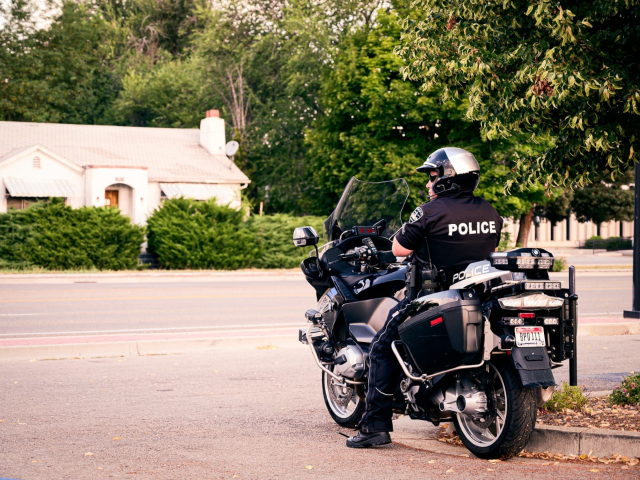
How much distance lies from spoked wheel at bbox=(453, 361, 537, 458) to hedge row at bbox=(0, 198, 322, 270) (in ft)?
88.6

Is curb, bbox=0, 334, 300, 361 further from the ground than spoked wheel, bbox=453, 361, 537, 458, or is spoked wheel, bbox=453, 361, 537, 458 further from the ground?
spoked wheel, bbox=453, 361, 537, 458

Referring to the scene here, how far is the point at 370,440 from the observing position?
618 centimetres

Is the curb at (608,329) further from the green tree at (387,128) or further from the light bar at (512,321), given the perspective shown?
the green tree at (387,128)

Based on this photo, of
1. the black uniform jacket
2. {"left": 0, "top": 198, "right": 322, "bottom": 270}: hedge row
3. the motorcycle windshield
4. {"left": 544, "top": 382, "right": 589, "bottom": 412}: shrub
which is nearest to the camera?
the black uniform jacket

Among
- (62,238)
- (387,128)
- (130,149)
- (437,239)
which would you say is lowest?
(437,239)

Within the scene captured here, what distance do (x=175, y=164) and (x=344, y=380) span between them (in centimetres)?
3725

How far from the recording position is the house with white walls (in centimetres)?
3806

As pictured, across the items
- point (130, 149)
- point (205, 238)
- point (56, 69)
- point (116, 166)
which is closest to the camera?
point (205, 238)

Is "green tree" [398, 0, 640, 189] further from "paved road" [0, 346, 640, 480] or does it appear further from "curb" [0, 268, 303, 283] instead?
"curb" [0, 268, 303, 283]

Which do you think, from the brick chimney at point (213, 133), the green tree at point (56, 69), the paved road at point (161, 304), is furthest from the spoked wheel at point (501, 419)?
the green tree at point (56, 69)

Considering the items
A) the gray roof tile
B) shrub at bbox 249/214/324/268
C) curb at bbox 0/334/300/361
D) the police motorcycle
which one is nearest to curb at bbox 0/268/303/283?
shrub at bbox 249/214/324/268

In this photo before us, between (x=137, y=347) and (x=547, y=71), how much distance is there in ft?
24.3

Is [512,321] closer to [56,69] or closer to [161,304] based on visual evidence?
[161,304]

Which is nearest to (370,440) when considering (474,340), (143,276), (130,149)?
(474,340)
